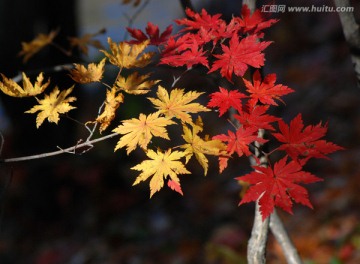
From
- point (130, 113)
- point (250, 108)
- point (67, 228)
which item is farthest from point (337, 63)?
point (250, 108)

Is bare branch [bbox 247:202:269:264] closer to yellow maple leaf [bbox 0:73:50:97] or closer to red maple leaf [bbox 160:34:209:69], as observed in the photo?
red maple leaf [bbox 160:34:209:69]

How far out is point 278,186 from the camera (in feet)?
3.77

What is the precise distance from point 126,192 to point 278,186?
11.3 feet

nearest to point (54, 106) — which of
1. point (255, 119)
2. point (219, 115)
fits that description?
point (219, 115)

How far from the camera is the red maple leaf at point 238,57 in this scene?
4.08 feet

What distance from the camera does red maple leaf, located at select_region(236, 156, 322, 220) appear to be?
1.12 metres

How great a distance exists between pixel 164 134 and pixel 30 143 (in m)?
3.47

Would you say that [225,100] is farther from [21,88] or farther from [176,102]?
[21,88]

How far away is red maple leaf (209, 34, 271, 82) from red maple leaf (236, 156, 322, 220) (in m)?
0.30

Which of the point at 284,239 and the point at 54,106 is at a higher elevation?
the point at 54,106

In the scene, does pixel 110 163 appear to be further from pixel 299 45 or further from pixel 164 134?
pixel 164 134

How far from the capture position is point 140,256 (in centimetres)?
338

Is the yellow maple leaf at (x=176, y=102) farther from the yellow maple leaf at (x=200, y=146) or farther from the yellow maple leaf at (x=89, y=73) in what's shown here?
the yellow maple leaf at (x=89, y=73)

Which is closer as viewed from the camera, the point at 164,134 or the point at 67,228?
the point at 164,134
